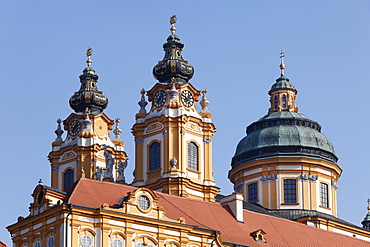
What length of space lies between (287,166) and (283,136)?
3.01 metres

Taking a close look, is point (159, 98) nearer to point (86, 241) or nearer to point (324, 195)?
point (324, 195)

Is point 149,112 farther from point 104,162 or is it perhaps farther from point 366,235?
point 366,235

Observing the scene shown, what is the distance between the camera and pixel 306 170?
10225 cm

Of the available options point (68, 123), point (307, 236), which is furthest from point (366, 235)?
point (68, 123)

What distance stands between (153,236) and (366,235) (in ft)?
118

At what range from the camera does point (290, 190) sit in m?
102

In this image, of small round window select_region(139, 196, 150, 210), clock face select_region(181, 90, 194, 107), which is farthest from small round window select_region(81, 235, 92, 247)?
clock face select_region(181, 90, 194, 107)

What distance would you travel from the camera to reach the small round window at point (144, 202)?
240 feet

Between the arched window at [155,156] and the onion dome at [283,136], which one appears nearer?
the arched window at [155,156]

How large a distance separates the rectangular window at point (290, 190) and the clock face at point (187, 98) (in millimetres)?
→ 13591

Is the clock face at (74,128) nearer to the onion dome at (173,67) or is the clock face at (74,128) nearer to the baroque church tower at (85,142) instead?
A: the baroque church tower at (85,142)

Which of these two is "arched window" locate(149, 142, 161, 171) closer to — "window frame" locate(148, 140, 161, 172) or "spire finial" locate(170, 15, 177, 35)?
"window frame" locate(148, 140, 161, 172)

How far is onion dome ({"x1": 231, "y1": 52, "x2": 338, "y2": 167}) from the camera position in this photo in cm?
10306

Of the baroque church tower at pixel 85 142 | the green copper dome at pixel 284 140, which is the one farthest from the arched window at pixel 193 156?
the green copper dome at pixel 284 140
